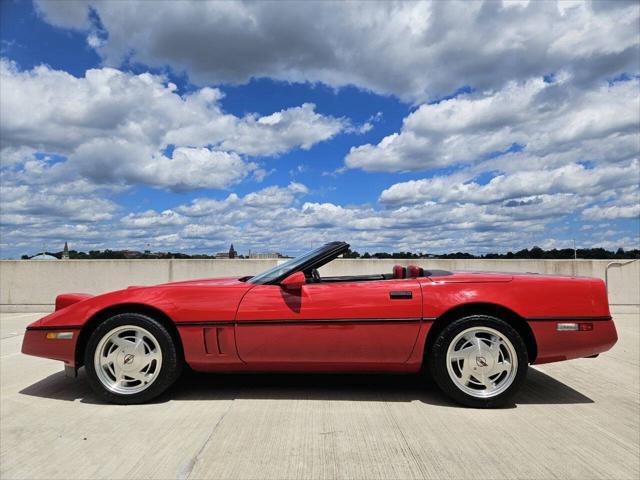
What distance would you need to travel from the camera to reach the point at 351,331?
3137 mm

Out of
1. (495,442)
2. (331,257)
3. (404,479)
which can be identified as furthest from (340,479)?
(331,257)

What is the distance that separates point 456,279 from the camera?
10.7 feet

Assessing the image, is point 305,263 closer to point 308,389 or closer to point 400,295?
point 400,295

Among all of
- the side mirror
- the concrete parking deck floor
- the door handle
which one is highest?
the side mirror

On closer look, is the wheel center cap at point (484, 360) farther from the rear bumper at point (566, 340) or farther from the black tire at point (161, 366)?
the black tire at point (161, 366)

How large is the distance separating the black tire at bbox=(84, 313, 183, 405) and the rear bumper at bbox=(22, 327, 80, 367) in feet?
0.45

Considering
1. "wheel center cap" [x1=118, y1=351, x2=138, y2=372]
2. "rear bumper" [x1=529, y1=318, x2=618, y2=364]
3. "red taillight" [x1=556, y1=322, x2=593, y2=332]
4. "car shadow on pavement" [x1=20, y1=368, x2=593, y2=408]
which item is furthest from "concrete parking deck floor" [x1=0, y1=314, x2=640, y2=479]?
"red taillight" [x1=556, y1=322, x2=593, y2=332]

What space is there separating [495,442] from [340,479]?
981 mm

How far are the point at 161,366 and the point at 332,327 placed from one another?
1.23 metres

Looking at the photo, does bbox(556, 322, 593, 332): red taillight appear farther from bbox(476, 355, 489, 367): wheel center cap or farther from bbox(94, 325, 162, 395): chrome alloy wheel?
bbox(94, 325, 162, 395): chrome alloy wheel

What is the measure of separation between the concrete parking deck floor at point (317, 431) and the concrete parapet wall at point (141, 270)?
4.85 metres

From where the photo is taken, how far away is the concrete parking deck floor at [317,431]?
2.23 metres

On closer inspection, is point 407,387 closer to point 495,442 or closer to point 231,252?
point 495,442

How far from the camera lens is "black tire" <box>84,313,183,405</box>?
319 centimetres
